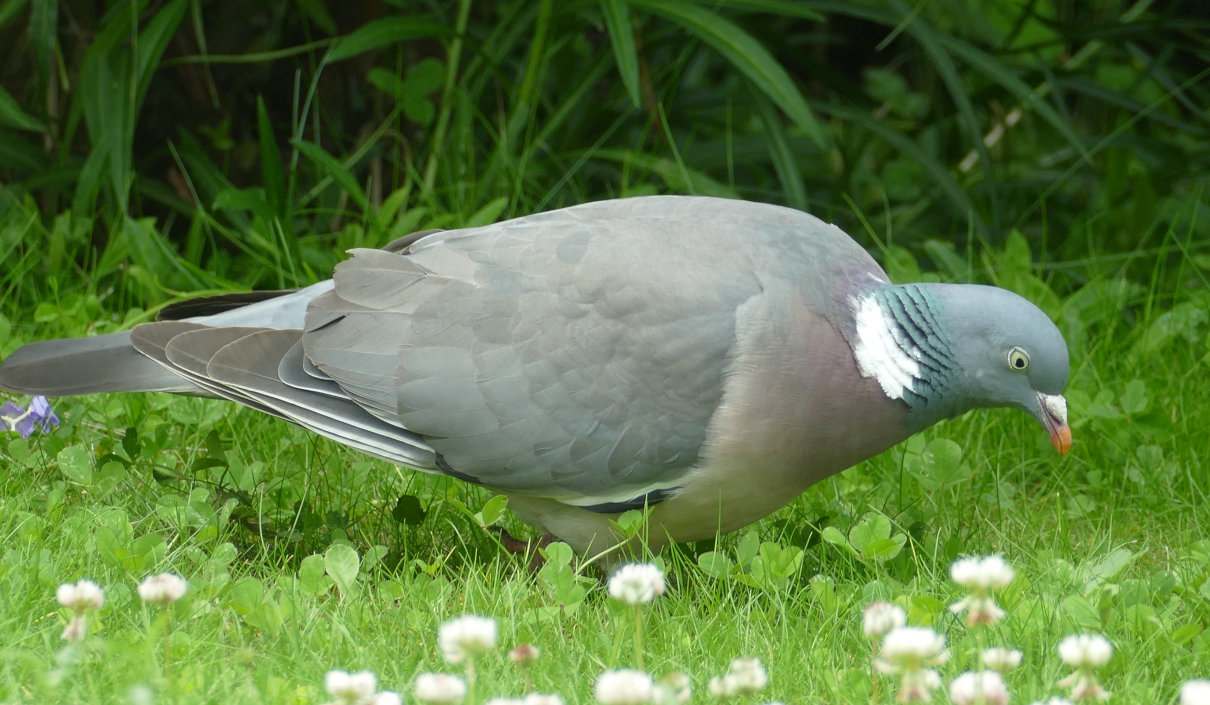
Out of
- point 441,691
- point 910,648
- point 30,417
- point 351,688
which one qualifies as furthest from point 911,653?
point 30,417

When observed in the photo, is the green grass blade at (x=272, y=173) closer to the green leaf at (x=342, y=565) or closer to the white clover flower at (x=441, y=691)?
the green leaf at (x=342, y=565)

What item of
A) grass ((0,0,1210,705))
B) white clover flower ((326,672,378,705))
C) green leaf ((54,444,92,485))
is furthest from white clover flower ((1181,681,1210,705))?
green leaf ((54,444,92,485))

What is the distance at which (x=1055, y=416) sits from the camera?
9.24ft

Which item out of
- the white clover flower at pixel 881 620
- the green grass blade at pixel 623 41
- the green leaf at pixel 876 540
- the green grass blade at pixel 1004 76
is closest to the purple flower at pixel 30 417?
the green grass blade at pixel 623 41

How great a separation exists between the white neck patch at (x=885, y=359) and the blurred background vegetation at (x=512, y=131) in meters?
1.40

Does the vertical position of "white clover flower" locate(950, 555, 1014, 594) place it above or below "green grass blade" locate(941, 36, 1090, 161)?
above

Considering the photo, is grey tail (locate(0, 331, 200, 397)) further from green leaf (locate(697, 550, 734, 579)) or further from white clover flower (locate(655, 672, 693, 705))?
white clover flower (locate(655, 672, 693, 705))

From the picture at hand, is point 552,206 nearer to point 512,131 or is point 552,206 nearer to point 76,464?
point 512,131

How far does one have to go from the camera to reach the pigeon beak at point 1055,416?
9.22 feet

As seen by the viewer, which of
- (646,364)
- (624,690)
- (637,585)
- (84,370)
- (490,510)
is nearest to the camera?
(624,690)

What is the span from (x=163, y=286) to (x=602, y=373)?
5.67 feet

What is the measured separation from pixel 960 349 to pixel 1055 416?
21cm

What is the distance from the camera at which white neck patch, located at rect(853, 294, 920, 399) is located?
2.76m

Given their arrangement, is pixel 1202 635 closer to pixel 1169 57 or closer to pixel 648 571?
pixel 648 571
